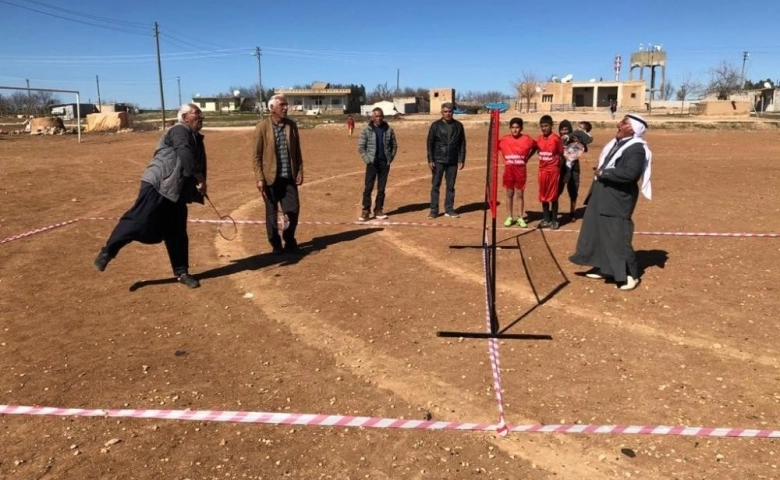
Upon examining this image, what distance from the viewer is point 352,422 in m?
3.74

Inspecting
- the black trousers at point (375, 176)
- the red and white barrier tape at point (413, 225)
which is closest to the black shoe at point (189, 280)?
the red and white barrier tape at point (413, 225)

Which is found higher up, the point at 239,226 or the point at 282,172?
the point at 282,172

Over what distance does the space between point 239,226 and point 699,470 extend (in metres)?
7.74

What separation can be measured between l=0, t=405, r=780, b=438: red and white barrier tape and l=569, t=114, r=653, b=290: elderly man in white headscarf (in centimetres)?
272

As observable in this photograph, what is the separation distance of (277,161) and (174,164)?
160 centimetres

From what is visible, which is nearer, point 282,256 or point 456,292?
point 456,292

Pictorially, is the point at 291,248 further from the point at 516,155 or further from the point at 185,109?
the point at 516,155

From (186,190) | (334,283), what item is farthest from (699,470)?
(186,190)

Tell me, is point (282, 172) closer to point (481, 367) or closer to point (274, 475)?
point (481, 367)

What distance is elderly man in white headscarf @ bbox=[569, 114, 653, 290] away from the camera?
19.6ft

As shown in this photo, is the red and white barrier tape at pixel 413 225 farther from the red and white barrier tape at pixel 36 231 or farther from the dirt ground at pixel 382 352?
the dirt ground at pixel 382 352

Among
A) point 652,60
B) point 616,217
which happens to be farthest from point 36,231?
point 652,60

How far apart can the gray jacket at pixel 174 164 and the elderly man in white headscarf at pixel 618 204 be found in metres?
4.19

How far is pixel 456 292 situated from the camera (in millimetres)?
6270
